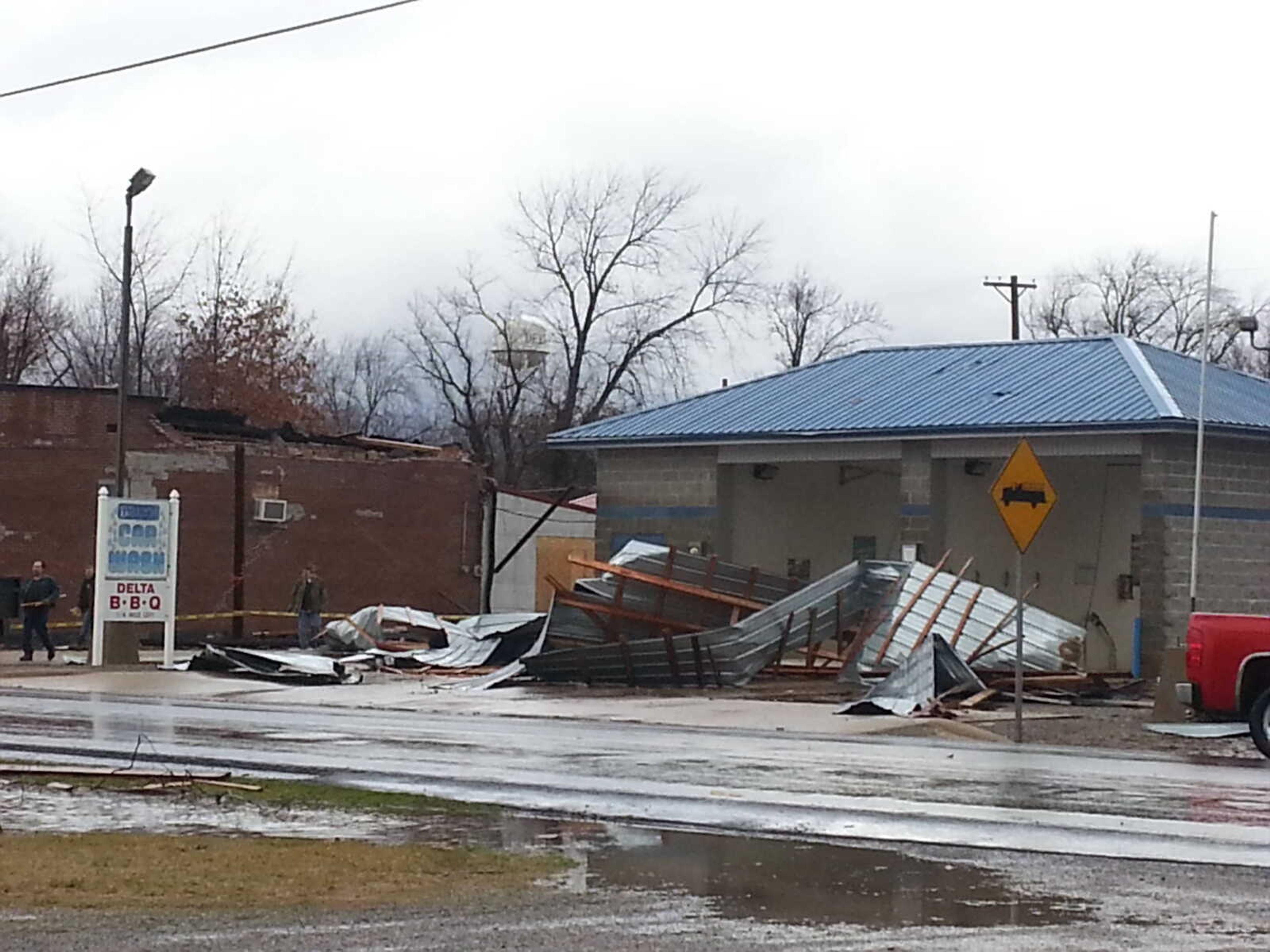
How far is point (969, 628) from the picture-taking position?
95.6 feet

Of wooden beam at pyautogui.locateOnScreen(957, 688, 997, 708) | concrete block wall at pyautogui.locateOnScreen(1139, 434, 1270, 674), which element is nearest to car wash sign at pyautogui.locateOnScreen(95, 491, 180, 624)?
wooden beam at pyautogui.locateOnScreen(957, 688, 997, 708)

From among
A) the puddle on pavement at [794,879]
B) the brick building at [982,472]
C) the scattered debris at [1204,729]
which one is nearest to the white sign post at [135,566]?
the brick building at [982,472]

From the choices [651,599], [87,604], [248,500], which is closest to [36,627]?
[87,604]

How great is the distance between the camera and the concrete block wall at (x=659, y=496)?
3909 centimetres

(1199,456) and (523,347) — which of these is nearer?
(1199,456)

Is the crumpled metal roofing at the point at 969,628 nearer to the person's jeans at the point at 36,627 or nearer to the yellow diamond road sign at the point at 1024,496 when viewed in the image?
the yellow diamond road sign at the point at 1024,496

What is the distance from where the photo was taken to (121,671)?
32.2 m

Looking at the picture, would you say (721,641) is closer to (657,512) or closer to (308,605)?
(657,512)

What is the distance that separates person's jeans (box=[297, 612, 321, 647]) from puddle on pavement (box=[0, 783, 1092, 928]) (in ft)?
76.0

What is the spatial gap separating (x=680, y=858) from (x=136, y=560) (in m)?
23.6

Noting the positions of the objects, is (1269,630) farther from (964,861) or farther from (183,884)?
(183,884)

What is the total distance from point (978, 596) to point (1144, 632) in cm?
420

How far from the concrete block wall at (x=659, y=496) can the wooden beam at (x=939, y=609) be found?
30.7 feet

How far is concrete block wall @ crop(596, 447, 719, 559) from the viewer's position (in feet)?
128
